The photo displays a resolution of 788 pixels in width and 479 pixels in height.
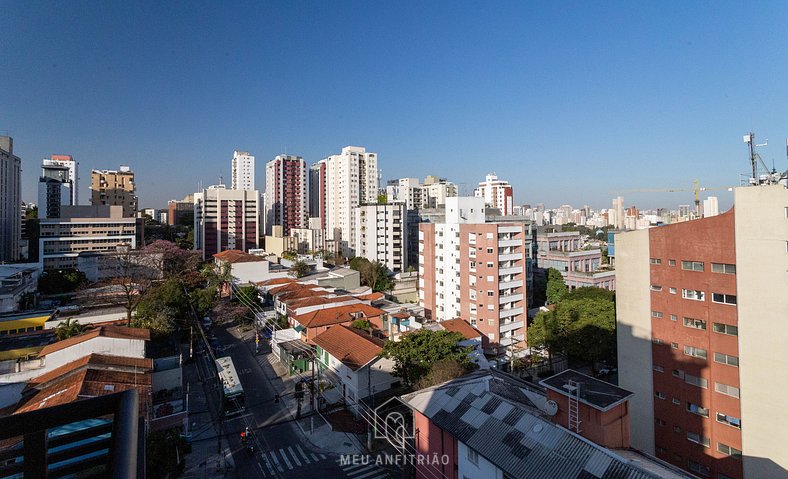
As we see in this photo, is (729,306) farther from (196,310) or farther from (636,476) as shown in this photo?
(196,310)

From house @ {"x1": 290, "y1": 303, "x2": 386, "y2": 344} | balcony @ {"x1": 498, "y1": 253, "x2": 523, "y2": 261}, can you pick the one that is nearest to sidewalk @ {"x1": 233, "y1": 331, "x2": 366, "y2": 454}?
house @ {"x1": 290, "y1": 303, "x2": 386, "y2": 344}

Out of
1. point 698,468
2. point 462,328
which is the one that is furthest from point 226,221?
point 698,468

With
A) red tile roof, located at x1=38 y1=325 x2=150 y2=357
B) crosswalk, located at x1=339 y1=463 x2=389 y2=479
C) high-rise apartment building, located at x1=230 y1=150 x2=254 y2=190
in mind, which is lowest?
crosswalk, located at x1=339 y1=463 x2=389 y2=479

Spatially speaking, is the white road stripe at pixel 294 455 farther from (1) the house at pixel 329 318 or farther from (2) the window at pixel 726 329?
(2) the window at pixel 726 329

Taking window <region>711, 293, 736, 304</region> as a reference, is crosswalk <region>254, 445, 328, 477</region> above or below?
below

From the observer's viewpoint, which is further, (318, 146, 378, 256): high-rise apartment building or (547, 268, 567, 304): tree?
(318, 146, 378, 256): high-rise apartment building

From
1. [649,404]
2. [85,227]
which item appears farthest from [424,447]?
[85,227]

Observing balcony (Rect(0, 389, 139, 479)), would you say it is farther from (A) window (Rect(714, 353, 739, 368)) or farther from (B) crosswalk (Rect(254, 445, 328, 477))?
(A) window (Rect(714, 353, 739, 368))
